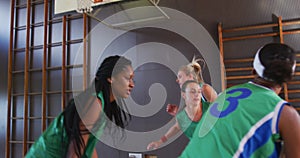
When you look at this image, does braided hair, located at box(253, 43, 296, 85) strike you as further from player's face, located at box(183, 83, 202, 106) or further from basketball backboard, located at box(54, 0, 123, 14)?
basketball backboard, located at box(54, 0, 123, 14)

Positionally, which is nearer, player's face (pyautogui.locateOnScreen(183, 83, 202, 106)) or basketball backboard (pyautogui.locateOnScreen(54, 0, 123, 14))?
player's face (pyautogui.locateOnScreen(183, 83, 202, 106))

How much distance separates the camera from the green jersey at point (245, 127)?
81 centimetres

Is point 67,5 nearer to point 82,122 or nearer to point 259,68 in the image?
point 82,122

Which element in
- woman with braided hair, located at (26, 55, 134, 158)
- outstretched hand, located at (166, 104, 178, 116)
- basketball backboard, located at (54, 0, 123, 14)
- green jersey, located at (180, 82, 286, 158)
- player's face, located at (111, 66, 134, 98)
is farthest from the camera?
basketball backboard, located at (54, 0, 123, 14)

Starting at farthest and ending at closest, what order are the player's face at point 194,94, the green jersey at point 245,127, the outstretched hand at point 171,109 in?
the outstretched hand at point 171,109
the player's face at point 194,94
the green jersey at point 245,127

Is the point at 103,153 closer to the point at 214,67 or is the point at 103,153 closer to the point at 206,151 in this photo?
Result: the point at 214,67

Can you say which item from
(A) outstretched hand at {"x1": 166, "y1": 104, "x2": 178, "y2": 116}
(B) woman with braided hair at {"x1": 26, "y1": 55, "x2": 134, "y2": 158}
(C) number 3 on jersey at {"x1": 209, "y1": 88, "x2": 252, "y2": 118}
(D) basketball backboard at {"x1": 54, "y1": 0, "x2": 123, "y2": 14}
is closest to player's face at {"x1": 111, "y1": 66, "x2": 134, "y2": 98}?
(B) woman with braided hair at {"x1": 26, "y1": 55, "x2": 134, "y2": 158}

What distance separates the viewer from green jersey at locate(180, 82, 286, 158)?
81 centimetres

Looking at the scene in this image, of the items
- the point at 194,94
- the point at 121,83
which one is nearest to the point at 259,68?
the point at 121,83

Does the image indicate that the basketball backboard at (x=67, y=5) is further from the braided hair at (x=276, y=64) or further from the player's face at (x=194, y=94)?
the braided hair at (x=276, y=64)

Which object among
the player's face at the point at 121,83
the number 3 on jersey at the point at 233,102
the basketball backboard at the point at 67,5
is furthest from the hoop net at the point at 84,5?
the number 3 on jersey at the point at 233,102

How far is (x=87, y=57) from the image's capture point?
124 inches

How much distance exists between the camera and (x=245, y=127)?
82cm

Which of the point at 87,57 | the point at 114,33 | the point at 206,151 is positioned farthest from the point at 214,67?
the point at 206,151
